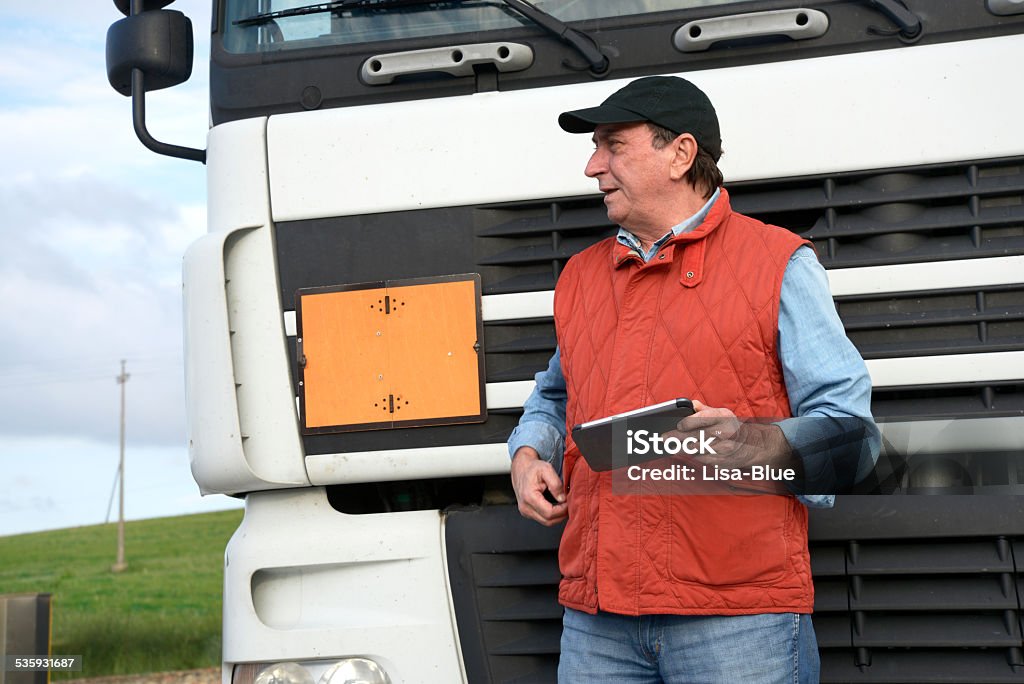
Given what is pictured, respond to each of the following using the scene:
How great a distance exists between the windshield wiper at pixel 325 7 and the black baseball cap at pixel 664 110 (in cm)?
104

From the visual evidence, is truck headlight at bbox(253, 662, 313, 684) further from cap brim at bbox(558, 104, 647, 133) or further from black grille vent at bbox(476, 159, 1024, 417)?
cap brim at bbox(558, 104, 647, 133)

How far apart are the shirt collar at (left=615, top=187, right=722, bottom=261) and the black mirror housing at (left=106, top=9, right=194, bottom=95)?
1.75m

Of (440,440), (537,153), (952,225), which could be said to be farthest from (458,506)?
(952,225)

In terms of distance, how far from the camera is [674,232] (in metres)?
2.49

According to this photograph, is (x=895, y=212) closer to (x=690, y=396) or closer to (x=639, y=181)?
(x=639, y=181)

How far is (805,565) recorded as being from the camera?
92.7 inches

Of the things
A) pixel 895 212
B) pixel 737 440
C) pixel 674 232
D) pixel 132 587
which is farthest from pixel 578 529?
pixel 132 587

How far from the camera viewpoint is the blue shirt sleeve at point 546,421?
2654 millimetres

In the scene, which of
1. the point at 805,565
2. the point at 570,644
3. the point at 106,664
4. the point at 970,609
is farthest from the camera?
the point at 106,664

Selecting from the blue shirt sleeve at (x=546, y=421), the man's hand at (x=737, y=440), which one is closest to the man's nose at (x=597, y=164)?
the blue shirt sleeve at (x=546, y=421)

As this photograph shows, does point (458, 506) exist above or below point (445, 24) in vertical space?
below

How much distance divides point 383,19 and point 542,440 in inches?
56.0

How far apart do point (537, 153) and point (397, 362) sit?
2.18ft

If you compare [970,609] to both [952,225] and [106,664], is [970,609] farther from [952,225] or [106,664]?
[106,664]
